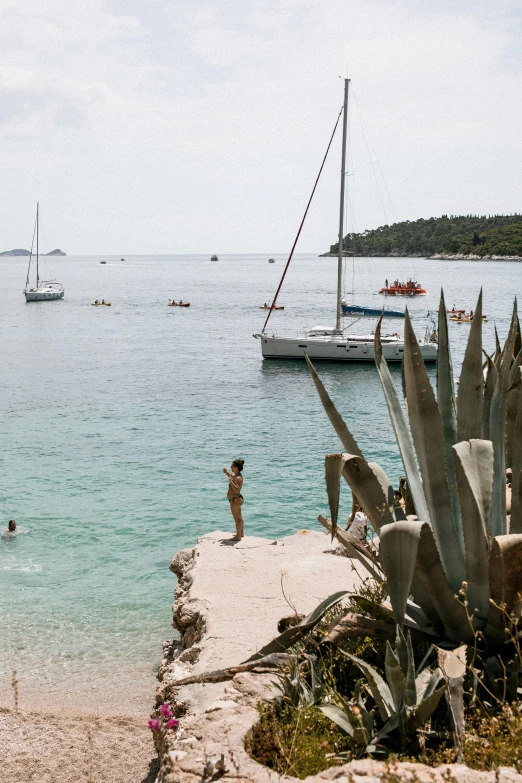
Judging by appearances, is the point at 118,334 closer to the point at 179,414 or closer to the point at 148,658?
the point at 179,414

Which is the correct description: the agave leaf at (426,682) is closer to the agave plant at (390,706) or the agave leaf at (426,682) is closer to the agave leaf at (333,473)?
the agave plant at (390,706)

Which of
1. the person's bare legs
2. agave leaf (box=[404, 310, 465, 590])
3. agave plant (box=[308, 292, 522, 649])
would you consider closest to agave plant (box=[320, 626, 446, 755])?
agave plant (box=[308, 292, 522, 649])

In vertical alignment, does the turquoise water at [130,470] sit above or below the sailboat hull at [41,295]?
below

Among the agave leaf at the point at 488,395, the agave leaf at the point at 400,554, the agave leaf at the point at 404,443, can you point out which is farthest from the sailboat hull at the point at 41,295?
the agave leaf at the point at 400,554

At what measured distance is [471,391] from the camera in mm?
4680

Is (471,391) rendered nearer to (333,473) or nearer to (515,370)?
(515,370)

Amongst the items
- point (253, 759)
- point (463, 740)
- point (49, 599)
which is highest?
point (463, 740)

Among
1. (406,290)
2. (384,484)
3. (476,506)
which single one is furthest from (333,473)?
(406,290)

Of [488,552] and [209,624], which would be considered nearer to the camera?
[488,552]

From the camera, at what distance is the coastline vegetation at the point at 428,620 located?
11.9ft

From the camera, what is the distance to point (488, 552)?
408cm

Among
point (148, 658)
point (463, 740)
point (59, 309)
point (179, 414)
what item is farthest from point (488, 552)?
point (59, 309)

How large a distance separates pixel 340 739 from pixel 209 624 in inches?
129

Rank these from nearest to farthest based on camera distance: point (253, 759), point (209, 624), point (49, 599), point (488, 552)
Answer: point (253, 759) → point (488, 552) → point (209, 624) → point (49, 599)
